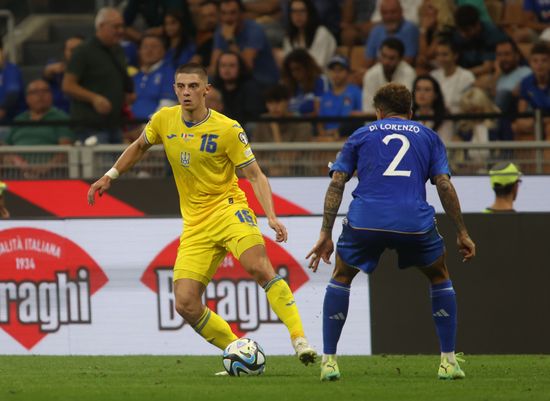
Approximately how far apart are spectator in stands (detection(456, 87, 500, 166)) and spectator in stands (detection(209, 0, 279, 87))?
259 cm

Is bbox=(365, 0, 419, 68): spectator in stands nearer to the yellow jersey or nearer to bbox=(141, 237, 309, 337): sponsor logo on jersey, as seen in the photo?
bbox=(141, 237, 309, 337): sponsor logo on jersey

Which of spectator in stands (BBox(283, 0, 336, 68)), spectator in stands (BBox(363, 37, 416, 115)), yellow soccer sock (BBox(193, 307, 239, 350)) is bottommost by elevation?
yellow soccer sock (BBox(193, 307, 239, 350))

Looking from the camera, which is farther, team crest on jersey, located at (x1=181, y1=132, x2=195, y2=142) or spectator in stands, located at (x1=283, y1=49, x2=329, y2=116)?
spectator in stands, located at (x1=283, y1=49, x2=329, y2=116)

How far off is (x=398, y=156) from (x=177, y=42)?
32.6 ft

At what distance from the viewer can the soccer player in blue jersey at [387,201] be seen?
9641 millimetres

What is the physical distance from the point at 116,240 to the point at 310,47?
656cm

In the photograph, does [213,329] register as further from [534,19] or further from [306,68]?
[534,19]

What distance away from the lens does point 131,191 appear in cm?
1700

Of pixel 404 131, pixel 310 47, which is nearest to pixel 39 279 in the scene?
pixel 404 131

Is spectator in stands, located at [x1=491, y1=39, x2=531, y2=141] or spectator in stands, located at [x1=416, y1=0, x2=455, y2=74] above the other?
spectator in stands, located at [x1=416, y1=0, x2=455, y2=74]

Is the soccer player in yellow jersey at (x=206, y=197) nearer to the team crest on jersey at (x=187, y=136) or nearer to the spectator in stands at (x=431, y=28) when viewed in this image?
the team crest on jersey at (x=187, y=136)

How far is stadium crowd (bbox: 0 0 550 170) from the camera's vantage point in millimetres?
17391

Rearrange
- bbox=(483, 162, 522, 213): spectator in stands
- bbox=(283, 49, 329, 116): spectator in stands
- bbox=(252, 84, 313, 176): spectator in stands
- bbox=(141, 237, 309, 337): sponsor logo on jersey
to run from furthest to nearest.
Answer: bbox=(283, 49, 329, 116): spectator in stands < bbox=(252, 84, 313, 176): spectator in stands < bbox=(483, 162, 522, 213): spectator in stands < bbox=(141, 237, 309, 337): sponsor logo on jersey

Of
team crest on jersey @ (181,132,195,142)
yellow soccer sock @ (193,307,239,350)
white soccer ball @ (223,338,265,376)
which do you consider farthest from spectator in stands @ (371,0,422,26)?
white soccer ball @ (223,338,265,376)
